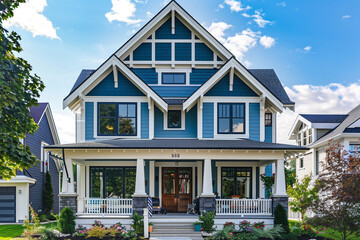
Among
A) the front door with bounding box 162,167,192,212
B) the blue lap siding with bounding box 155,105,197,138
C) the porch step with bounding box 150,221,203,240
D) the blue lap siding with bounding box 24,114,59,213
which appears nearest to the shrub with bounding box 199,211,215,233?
the porch step with bounding box 150,221,203,240

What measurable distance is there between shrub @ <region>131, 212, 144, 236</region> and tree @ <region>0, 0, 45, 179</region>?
648 centimetres

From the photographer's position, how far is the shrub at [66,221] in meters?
14.7

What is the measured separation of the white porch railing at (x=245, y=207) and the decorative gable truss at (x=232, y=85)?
4829 millimetres

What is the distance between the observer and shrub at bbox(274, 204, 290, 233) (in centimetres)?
1516

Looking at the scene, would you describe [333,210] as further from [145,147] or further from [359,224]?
[145,147]

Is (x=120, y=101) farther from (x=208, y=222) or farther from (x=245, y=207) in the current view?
(x=245, y=207)

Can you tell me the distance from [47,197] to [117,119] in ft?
38.4

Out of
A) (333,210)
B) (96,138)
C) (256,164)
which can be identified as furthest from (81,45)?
(333,210)

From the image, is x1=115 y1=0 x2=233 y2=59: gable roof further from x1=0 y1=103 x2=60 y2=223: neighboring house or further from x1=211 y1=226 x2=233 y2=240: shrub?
x1=211 y1=226 x2=233 y2=240: shrub

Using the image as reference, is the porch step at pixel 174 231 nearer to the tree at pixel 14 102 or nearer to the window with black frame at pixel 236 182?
the window with black frame at pixel 236 182

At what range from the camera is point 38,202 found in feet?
82.3

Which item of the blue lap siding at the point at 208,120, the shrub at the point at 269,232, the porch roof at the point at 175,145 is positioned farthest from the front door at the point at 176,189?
the shrub at the point at 269,232

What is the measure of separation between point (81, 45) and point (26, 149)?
27.8ft

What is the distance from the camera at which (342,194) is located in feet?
43.6
